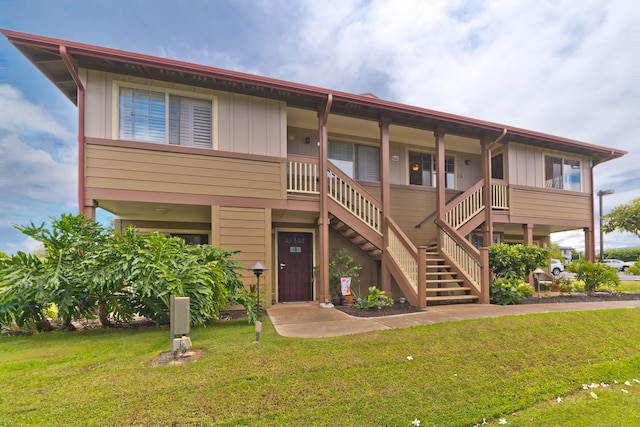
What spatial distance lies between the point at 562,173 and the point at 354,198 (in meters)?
8.26

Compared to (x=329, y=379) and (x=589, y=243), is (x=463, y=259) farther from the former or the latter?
(x=589, y=243)

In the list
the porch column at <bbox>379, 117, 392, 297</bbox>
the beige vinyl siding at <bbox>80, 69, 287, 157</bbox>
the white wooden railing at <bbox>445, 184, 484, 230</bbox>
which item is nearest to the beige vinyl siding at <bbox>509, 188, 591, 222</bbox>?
the white wooden railing at <bbox>445, 184, 484, 230</bbox>

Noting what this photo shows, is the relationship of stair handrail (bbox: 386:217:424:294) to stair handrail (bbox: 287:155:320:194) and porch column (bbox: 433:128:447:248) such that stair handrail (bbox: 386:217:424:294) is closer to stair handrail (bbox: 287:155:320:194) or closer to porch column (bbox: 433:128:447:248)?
porch column (bbox: 433:128:447:248)

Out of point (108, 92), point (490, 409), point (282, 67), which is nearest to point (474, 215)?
point (490, 409)

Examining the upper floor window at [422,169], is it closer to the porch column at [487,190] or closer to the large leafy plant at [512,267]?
the porch column at [487,190]

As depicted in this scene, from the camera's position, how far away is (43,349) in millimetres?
3941

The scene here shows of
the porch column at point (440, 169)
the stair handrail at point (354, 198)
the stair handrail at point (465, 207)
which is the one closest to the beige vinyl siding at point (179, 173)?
the stair handrail at point (354, 198)

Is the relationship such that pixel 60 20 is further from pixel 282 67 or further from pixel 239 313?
pixel 282 67

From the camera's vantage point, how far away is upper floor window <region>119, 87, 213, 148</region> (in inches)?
240

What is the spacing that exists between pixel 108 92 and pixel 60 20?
461 centimetres

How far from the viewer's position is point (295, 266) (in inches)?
323

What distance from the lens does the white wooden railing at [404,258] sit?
6445 millimetres

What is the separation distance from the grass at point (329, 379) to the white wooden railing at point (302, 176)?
11.7 feet

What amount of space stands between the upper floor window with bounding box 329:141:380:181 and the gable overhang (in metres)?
1.49
